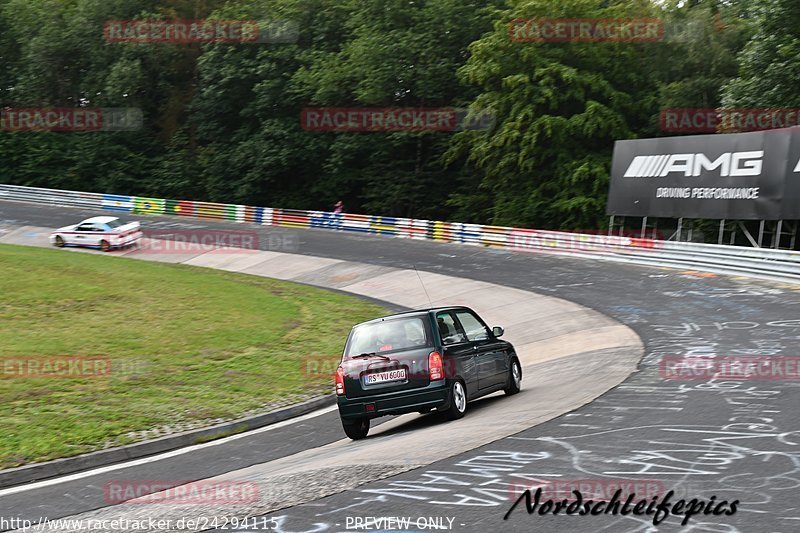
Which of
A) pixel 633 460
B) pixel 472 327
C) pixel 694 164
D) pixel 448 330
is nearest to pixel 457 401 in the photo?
pixel 448 330

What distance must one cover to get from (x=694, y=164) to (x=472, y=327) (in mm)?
20580

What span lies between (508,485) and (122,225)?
1425 inches

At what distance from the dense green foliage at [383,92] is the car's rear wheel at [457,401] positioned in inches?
1322

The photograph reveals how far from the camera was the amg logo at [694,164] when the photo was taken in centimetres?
2868

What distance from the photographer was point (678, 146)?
3180 centimetres

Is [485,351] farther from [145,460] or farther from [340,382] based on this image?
[145,460]

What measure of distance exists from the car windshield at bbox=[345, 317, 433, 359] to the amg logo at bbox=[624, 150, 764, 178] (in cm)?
2002

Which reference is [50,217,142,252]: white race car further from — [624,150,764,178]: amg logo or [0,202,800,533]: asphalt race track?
[0,202,800,533]: asphalt race track

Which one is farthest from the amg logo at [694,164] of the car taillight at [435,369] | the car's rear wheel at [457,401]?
the car taillight at [435,369]

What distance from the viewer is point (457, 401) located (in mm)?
11961

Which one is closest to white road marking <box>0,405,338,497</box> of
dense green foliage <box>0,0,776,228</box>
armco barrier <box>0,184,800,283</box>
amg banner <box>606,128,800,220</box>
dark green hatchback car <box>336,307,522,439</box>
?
dark green hatchback car <box>336,307,522,439</box>

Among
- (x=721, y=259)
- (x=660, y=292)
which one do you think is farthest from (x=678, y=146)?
(x=660, y=292)

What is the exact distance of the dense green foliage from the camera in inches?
1908

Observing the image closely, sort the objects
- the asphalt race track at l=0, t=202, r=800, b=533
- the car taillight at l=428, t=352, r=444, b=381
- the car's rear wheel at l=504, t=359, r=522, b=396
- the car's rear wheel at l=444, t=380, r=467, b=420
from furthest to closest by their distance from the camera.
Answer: the car's rear wheel at l=504, t=359, r=522, b=396 < the car's rear wheel at l=444, t=380, r=467, b=420 < the car taillight at l=428, t=352, r=444, b=381 < the asphalt race track at l=0, t=202, r=800, b=533
